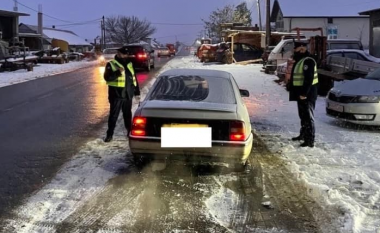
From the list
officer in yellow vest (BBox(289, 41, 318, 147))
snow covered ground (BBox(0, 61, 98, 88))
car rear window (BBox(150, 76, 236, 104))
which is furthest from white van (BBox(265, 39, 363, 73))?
car rear window (BBox(150, 76, 236, 104))

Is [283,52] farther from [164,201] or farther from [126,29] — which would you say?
[126,29]

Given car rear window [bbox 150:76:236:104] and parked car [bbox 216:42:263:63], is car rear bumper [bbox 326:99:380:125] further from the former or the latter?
parked car [bbox 216:42:263:63]

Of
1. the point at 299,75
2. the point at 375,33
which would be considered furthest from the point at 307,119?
the point at 375,33

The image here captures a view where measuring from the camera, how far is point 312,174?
596 centimetres

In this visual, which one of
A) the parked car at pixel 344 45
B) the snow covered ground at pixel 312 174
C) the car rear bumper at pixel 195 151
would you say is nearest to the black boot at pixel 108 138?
the snow covered ground at pixel 312 174

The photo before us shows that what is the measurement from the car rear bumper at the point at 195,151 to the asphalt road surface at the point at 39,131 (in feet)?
4.13

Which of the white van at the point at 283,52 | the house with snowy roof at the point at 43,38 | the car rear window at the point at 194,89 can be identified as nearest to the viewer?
the car rear window at the point at 194,89

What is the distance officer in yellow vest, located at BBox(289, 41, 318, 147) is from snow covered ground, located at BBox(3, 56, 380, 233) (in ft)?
1.02

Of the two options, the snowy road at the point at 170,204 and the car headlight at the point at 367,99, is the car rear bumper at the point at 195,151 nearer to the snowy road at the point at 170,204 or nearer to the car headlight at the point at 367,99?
the snowy road at the point at 170,204

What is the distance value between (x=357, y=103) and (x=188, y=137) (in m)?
4.86

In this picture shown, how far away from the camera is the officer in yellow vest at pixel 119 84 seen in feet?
25.1

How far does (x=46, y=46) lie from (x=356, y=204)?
68.2m

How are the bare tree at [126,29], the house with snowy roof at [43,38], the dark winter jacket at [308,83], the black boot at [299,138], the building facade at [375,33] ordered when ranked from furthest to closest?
the bare tree at [126,29], the house with snowy roof at [43,38], the building facade at [375,33], the black boot at [299,138], the dark winter jacket at [308,83]

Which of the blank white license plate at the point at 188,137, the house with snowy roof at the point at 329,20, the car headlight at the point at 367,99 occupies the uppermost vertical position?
the house with snowy roof at the point at 329,20
